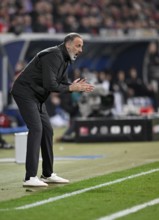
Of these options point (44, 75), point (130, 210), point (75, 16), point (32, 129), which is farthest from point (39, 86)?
point (75, 16)

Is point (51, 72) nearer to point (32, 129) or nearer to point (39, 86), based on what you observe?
point (39, 86)

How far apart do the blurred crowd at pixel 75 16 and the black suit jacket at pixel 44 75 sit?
537 inches

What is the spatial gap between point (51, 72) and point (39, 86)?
37cm

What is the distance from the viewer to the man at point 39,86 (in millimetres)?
10916

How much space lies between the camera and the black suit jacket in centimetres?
1091

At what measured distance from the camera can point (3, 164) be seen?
14820 mm

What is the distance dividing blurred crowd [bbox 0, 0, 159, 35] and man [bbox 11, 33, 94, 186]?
1368 centimetres

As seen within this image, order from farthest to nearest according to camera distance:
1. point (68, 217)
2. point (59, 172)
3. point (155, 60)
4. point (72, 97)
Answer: point (155, 60) → point (72, 97) → point (59, 172) → point (68, 217)

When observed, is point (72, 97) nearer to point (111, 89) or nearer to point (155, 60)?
point (111, 89)

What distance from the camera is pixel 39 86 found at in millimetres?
11180

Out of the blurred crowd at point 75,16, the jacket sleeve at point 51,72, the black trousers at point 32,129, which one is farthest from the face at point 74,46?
the blurred crowd at point 75,16

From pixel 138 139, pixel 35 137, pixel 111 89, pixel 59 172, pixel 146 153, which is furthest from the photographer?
pixel 111 89

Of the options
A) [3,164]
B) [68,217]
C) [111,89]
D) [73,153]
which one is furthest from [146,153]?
[111,89]

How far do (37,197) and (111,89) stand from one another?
18274 millimetres
